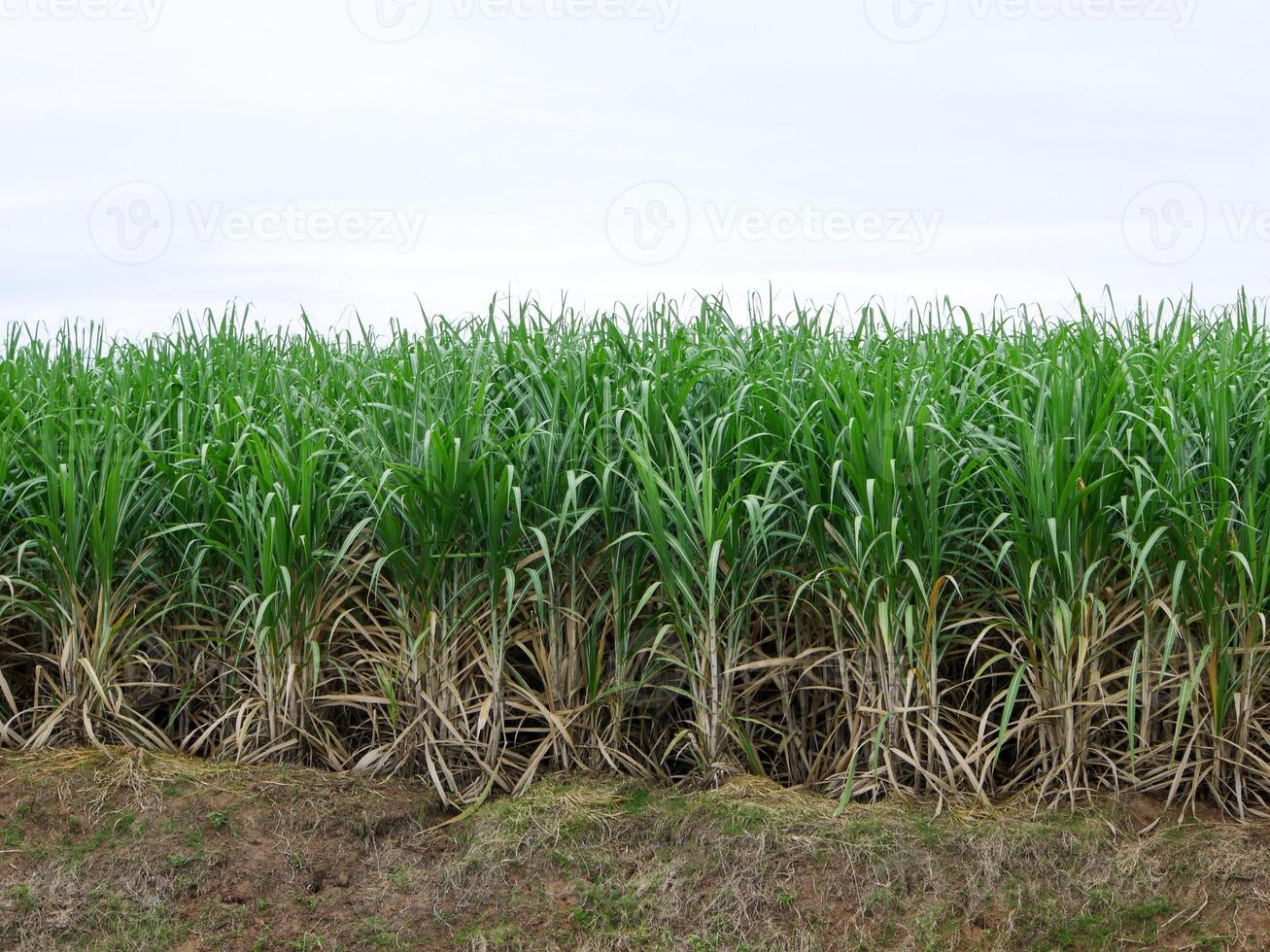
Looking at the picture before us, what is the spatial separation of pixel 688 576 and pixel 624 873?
0.90 m

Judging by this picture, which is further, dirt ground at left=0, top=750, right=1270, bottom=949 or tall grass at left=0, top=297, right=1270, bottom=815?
tall grass at left=0, top=297, right=1270, bottom=815

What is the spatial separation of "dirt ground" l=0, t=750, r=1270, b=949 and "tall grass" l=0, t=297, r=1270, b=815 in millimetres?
176

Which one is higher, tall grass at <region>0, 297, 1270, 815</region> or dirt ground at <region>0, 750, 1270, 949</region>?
tall grass at <region>0, 297, 1270, 815</region>

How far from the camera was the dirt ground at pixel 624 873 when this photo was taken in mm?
3086

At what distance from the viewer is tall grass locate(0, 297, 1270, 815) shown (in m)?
3.37

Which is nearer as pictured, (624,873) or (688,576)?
(624,873)

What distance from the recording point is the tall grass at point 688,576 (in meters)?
3.37

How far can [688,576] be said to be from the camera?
136 inches

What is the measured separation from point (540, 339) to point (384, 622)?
122 centimetres

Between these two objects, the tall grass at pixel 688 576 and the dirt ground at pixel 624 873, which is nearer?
the dirt ground at pixel 624 873

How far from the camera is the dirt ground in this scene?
10.1 feet

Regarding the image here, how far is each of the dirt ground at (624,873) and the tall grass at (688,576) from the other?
0.18m

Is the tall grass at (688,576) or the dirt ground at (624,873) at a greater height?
the tall grass at (688,576)

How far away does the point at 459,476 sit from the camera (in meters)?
3.48
